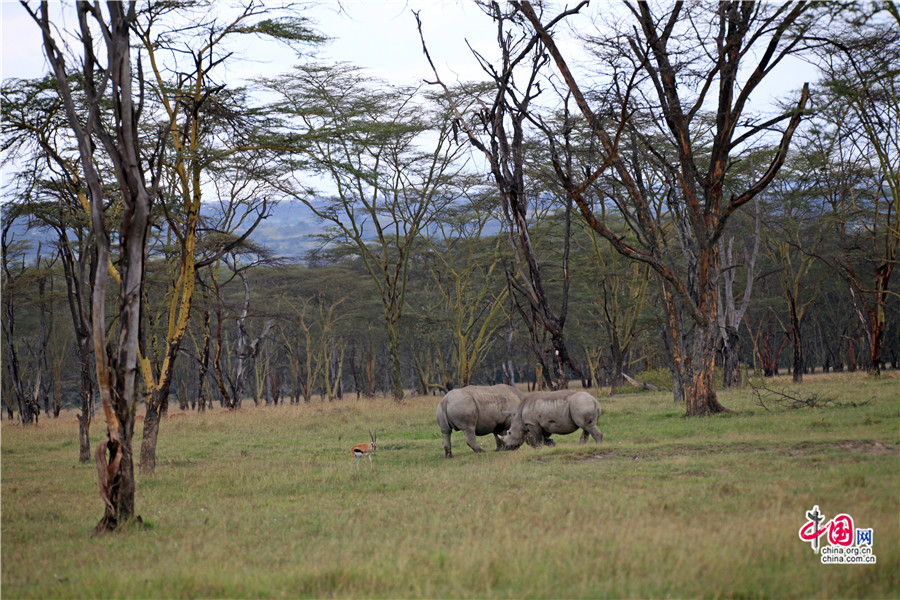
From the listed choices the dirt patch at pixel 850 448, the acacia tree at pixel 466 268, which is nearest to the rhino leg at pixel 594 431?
the dirt patch at pixel 850 448

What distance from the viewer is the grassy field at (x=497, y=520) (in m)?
5.23

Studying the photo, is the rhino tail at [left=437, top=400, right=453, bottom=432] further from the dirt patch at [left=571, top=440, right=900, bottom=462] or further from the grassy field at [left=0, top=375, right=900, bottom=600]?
the dirt patch at [left=571, top=440, right=900, bottom=462]

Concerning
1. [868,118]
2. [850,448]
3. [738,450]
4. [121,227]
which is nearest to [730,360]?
[868,118]

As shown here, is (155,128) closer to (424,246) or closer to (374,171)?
(374,171)

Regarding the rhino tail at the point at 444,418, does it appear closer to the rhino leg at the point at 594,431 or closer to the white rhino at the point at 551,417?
the white rhino at the point at 551,417

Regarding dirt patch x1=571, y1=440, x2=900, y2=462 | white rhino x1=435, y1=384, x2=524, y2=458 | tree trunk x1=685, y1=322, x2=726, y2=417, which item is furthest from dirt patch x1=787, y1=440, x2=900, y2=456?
tree trunk x1=685, y1=322, x2=726, y2=417

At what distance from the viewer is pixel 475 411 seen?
1347 centimetres

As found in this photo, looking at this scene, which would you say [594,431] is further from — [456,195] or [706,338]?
[456,195]

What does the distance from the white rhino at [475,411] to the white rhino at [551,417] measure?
0.27m

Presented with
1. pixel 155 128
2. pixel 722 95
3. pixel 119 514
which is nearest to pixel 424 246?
pixel 155 128

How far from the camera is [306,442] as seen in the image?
16.9 meters

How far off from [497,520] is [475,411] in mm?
6461

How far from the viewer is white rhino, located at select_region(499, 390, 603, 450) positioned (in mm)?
13062

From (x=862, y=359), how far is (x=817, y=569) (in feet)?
163
